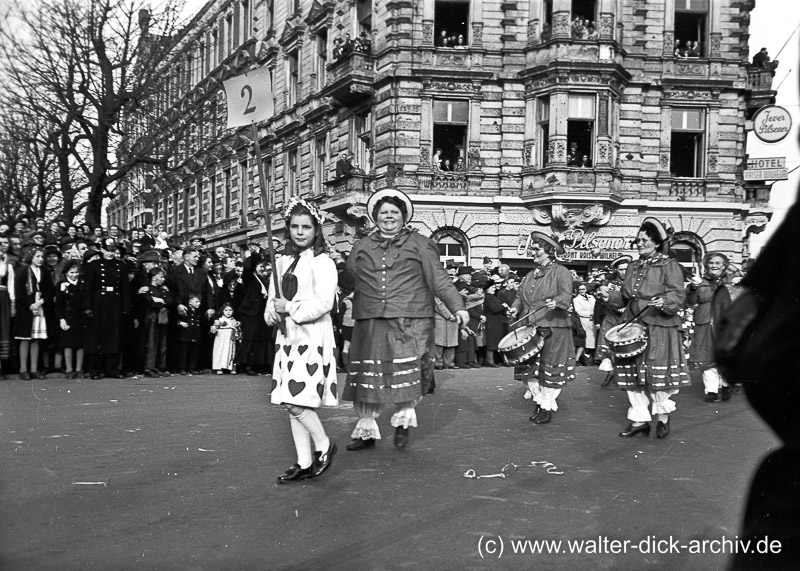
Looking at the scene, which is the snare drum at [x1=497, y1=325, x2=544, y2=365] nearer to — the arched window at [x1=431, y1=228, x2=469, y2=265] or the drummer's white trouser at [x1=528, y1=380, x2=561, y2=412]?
the drummer's white trouser at [x1=528, y1=380, x2=561, y2=412]

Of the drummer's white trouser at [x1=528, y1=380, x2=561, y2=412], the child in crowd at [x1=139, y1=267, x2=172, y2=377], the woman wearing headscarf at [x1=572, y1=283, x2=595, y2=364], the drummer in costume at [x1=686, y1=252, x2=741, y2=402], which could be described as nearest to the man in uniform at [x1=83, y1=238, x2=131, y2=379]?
the child in crowd at [x1=139, y1=267, x2=172, y2=377]

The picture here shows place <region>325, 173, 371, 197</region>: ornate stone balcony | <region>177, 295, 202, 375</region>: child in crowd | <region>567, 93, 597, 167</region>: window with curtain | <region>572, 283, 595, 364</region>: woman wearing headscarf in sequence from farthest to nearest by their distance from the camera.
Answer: <region>325, 173, 371, 197</region>: ornate stone balcony < <region>567, 93, 597, 167</region>: window with curtain < <region>572, 283, 595, 364</region>: woman wearing headscarf < <region>177, 295, 202, 375</region>: child in crowd

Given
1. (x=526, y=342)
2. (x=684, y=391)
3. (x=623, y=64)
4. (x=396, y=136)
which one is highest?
(x=623, y=64)

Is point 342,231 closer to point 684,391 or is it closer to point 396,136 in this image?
point 396,136

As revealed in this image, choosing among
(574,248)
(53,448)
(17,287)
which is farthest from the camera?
(574,248)

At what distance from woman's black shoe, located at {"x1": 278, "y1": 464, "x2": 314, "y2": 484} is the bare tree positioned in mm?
17493

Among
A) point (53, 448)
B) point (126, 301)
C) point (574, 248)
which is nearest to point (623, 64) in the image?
point (574, 248)

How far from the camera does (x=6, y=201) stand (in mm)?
29484

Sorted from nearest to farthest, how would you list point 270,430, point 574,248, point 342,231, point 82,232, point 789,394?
point 789,394
point 270,430
point 82,232
point 574,248
point 342,231

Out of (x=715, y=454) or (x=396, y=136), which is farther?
(x=396, y=136)

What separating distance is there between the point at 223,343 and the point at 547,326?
25.6 ft

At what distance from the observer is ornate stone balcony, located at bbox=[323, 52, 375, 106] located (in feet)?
93.0

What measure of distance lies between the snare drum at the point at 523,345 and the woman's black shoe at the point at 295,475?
417 centimetres

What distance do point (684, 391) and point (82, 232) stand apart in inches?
432
